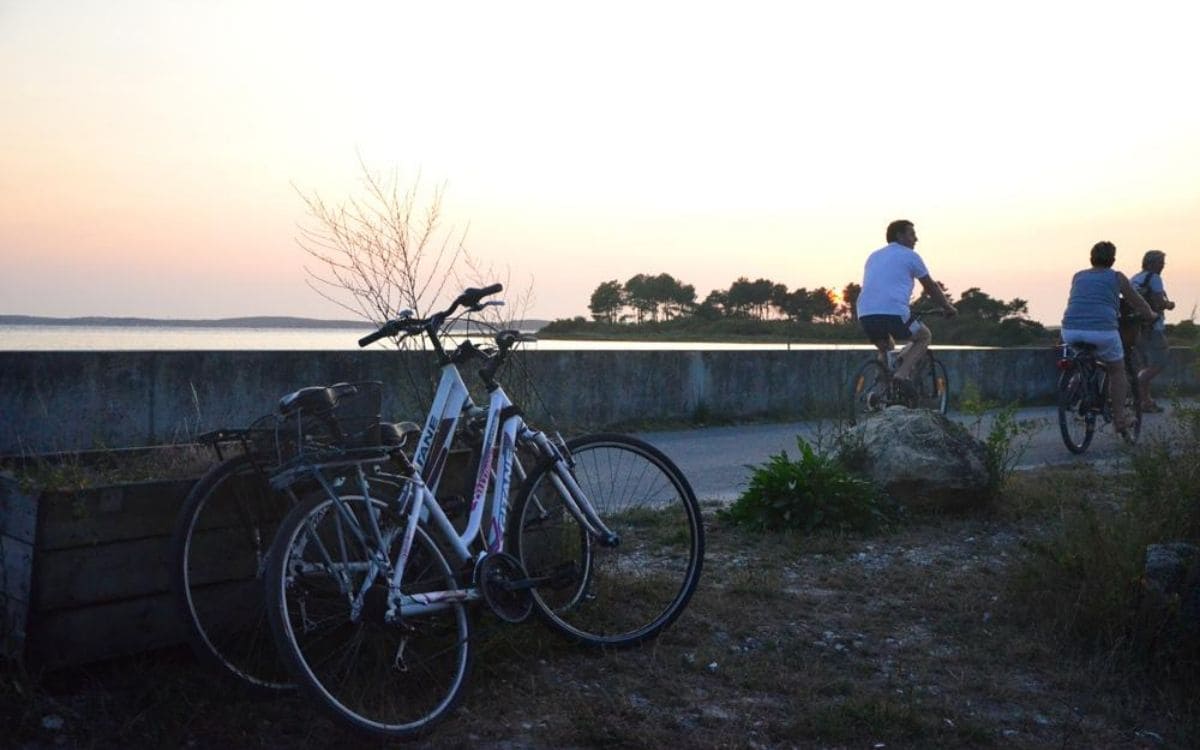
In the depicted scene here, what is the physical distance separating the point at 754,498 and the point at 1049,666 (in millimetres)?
2458

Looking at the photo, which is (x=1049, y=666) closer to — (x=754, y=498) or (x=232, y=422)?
(x=754, y=498)

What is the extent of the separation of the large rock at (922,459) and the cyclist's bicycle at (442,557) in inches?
91.5

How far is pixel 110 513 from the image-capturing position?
143 inches

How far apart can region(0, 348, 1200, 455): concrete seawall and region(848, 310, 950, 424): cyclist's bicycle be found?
43 cm

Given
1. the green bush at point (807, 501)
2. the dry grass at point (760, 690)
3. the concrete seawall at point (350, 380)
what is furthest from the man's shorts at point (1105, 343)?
the dry grass at point (760, 690)

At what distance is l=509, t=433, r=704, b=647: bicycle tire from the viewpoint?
441cm

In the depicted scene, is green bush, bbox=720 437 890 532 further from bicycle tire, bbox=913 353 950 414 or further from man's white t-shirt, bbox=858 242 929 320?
bicycle tire, bbox=913 353 950 414

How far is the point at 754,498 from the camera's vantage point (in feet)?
22.0

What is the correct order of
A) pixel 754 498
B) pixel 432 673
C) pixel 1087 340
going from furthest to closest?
pixel 1087 340 → pixel 754 498 → pixel 432 673

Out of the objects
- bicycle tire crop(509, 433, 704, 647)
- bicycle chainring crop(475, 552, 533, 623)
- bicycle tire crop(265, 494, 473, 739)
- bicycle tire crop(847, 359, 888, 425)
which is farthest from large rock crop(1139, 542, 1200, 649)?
bicycle tire crop(847, 359, 888, 425)

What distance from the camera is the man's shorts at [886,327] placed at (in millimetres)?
10578

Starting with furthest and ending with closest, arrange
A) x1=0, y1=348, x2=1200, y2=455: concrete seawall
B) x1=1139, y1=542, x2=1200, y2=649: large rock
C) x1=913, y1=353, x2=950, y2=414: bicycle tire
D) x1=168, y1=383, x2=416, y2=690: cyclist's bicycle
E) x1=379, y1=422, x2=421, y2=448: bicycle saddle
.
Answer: x1=913, y1=353, x2=950, y2=414: bicycle tire < x1=0, y1=348, x2=1200, y2=455: concrete seawall < x1=1139, y1=542, x2=1200, y2=649: large rock < x1=379, y1=422, x2=421, y2=448: bicycle saddle < x1=168, y1=383, x2=416, y2=690: cyclist's bicycle

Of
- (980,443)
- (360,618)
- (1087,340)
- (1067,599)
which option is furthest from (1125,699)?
(1087,340)

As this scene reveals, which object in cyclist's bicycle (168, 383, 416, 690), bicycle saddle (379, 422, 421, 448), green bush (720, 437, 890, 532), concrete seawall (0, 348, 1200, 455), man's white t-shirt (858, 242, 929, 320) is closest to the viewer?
cyclist's bicycle (168, 383, 416, 690)
